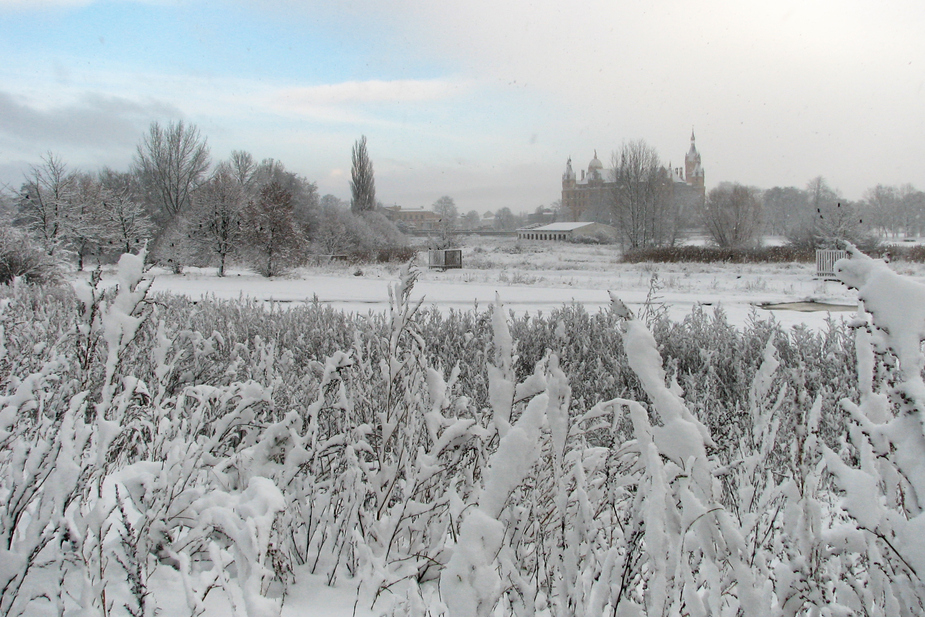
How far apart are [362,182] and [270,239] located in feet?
102

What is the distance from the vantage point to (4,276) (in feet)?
39.7

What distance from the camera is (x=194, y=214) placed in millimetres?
23797

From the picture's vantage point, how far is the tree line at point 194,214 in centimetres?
2356

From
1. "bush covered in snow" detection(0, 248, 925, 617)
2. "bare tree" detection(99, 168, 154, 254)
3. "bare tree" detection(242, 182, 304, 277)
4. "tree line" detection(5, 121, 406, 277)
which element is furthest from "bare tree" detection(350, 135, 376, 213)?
"bush covered in snow" detection(0, 248, 925, 617)

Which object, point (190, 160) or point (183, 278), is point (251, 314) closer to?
point (183, 278)

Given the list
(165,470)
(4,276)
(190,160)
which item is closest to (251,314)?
(165,470)

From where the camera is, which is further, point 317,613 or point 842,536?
point 317,613

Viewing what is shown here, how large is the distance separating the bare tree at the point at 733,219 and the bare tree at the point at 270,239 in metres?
28.8

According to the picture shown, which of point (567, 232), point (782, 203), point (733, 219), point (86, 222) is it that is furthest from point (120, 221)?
point (782, 203)

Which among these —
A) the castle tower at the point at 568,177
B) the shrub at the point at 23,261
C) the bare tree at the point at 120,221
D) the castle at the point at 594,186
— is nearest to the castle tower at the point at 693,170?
the castle at the point at 594,186

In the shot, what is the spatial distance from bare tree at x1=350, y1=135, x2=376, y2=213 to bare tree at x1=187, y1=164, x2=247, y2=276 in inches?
1152

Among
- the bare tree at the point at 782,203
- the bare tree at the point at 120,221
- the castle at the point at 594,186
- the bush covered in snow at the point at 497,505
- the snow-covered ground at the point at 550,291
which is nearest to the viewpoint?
the bush covered in snow at the point at 497,505

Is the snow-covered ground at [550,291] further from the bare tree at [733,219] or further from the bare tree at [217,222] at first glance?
the bare tree at [733,219]

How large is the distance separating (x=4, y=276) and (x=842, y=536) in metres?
15.1
